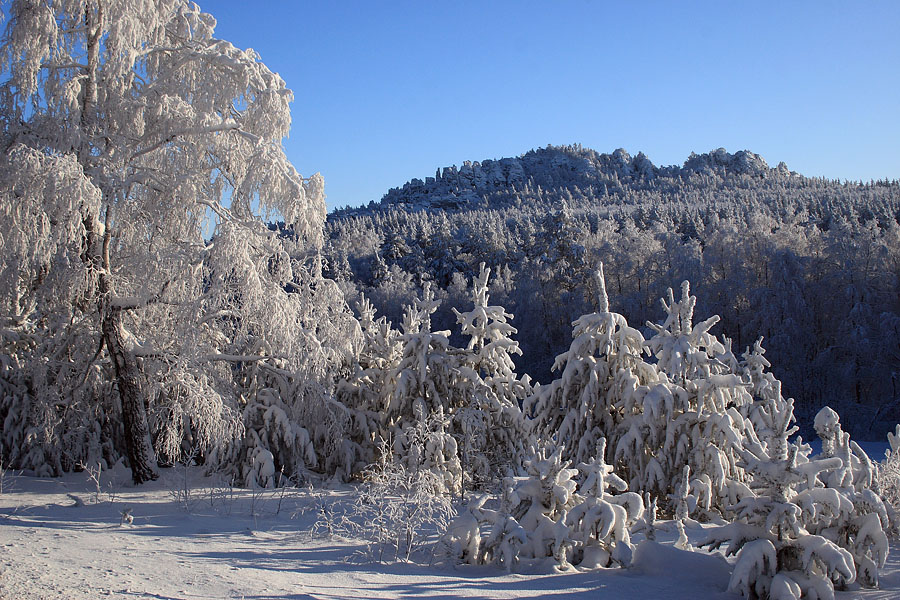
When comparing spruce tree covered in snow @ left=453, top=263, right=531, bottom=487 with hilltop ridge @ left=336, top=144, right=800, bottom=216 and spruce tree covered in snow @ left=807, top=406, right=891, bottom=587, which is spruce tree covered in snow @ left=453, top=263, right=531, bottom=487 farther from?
hilltop ridge @ left=336, top=144, right=800, bottom=216

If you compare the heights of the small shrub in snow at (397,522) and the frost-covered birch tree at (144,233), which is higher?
the frost-covered birch tree at (144,233)

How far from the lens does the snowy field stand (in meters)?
4.55

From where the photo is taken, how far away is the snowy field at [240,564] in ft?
14.9

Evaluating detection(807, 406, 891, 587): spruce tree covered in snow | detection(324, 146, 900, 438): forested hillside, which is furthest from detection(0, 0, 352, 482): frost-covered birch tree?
detection(324, 146, 900, 438): forested hillside

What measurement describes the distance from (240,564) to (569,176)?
18583cm

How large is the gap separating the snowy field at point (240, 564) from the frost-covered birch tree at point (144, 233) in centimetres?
176

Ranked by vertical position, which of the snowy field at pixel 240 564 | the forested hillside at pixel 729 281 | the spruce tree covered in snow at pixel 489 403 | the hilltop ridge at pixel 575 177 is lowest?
the snowy field at pixel 240 564

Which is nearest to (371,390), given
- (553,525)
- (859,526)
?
(553,525)

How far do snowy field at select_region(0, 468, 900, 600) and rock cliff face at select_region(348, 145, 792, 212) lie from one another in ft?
481

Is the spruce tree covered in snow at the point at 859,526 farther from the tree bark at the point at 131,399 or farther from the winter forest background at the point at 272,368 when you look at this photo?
the tree bark at the point at 131,399

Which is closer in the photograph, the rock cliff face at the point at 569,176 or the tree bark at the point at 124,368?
the tree bark at the point at 124,368

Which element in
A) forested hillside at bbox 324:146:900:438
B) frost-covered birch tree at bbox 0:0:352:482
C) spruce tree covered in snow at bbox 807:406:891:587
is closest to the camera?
spruce tree covered in snow at bbox 807:406:891:587

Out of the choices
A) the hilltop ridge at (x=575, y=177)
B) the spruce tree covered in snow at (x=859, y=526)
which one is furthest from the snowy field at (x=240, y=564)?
the hilltop ridge at (x=575, y=177)

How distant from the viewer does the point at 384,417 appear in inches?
445
